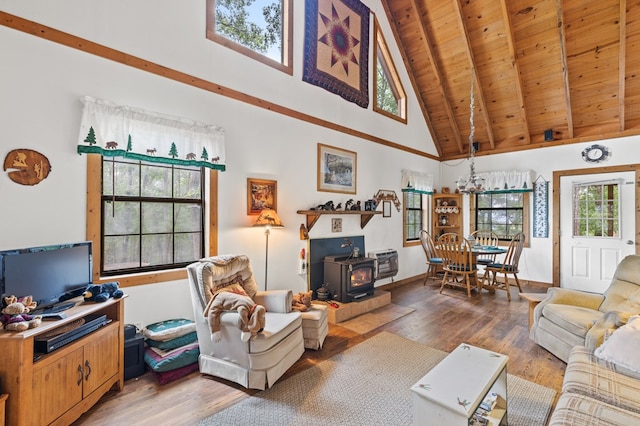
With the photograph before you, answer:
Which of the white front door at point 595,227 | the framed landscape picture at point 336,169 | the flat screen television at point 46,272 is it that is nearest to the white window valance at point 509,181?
the white front door at point 595,227

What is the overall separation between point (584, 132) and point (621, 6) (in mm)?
2184

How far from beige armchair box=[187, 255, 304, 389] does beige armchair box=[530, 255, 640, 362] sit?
90.7 inches

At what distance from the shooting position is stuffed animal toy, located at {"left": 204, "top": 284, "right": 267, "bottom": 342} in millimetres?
2273

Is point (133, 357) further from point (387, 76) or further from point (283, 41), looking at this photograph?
point (387, 76)

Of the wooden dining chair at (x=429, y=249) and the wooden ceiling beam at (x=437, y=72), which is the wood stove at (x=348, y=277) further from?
the wooden ceiling beam at (x=437, y=72)

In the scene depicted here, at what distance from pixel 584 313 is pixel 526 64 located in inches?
168

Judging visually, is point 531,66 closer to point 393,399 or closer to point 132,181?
point 393,399

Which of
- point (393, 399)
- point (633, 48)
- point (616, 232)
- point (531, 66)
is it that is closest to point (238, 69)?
point (393, 399)

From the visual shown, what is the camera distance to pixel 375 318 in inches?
156

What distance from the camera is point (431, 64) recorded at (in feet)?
18.6

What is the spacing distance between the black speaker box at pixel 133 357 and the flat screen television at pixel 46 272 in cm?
61

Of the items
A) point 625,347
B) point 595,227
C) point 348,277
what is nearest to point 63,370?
point 348,277

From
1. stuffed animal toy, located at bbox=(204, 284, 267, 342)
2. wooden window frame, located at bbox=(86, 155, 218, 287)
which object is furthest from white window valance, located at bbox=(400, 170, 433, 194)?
wooden window frame, located at bbox=(86, 155, 218, 287)

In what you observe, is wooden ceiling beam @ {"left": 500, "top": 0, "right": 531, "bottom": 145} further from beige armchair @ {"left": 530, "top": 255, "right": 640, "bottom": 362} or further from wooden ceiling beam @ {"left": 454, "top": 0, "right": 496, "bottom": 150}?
beige armchair @ {"left": 530, "top": 255, "right": 640, "bottom": 362}
